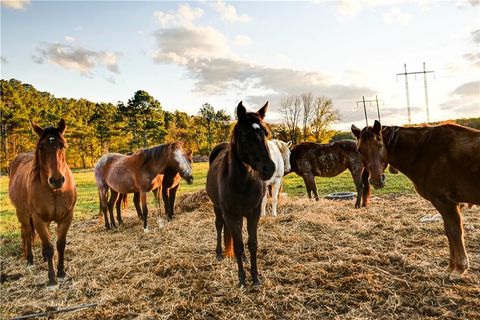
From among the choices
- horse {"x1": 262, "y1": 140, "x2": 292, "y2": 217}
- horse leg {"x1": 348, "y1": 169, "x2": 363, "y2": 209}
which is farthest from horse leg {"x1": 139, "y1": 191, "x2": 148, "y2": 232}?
horse leg {"x1": 348, "y1": 169, "x2": 363, "y2": 209}

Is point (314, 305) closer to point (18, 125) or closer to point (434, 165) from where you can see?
point (434, 165)

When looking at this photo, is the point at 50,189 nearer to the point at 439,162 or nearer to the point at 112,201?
the point at 112,201

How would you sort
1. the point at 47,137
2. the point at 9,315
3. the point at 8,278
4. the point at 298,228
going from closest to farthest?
the point at 9,315, the point at 47,137, the point at 8,278, the point at 298,228

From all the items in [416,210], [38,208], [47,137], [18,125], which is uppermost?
[18,125]

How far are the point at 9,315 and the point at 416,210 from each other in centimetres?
851

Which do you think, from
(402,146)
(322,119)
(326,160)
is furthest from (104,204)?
(322,119)

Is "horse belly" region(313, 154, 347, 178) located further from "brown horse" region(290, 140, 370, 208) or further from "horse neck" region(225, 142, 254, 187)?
"horse neck" region(225, 142, 254, 187)

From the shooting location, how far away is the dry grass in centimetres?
339

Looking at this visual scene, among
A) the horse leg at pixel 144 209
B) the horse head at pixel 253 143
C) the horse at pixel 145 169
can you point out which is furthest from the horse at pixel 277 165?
the horse head at pixel 253 143

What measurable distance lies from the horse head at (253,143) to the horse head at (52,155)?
263 centimetres

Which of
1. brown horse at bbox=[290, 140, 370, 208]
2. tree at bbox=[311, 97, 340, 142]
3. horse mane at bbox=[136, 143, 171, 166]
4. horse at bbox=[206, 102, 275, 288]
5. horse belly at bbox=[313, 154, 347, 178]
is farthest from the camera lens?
tree at bbox=[311, 97, 340, 142]

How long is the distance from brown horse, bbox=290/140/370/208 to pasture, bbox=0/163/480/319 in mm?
2406

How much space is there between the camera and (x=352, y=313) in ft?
10.5

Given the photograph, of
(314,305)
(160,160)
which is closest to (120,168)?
(160,160)
